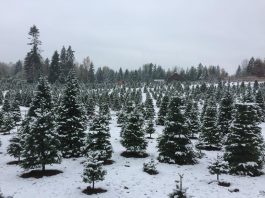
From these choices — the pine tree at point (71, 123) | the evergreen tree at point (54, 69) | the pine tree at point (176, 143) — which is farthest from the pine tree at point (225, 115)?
the evergreen tree at point (54, 69)

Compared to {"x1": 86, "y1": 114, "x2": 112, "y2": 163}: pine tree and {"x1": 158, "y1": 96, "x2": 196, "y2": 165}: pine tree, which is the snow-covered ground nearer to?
{"x1": 158, "y1": 96, "x2": 196, "y2": 165}: pine tree

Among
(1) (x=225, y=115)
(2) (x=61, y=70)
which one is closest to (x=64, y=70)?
(2) (x=61, y=70)

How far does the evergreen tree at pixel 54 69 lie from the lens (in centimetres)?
11348

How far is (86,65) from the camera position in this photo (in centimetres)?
16225

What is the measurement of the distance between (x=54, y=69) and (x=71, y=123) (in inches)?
3469

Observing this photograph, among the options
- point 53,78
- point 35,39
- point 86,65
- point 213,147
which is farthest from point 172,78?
point 213,147

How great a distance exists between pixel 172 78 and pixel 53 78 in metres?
68.1

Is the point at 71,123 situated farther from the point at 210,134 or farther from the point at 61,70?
the point at 61,70

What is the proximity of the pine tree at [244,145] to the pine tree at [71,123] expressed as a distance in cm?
1593

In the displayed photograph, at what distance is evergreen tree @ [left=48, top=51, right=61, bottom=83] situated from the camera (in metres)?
113

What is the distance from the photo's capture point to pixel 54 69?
378 ft

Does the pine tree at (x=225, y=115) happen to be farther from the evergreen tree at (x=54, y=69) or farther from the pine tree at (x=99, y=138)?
the evergreen tree at (x=54, y=69)

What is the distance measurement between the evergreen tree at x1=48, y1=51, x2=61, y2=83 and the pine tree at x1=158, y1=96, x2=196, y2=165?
9110cm

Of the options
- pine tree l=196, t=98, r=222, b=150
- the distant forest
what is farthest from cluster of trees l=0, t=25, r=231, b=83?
pine tree l=196, t=98, r=222, b=150
